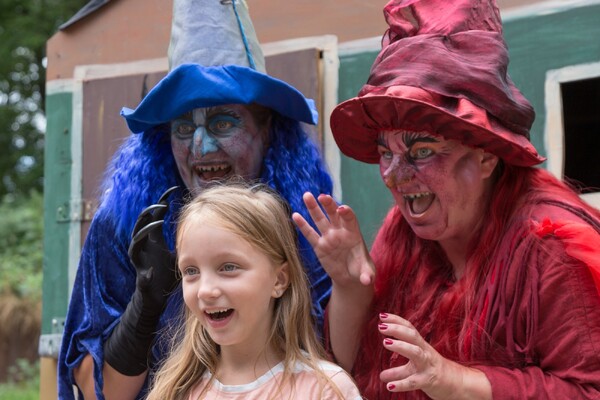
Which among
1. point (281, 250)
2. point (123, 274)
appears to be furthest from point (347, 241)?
Answer: point (123, 274)

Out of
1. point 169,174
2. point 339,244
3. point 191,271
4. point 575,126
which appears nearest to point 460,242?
point 339,244

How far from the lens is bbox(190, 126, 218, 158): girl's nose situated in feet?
8.07

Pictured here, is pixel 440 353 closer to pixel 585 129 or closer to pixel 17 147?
pixel 585 129

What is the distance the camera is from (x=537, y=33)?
3258 mm

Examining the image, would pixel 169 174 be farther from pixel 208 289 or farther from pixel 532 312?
pixel 532 312

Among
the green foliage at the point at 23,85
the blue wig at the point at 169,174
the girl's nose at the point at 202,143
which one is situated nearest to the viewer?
the girl's nose at the point at 202,143

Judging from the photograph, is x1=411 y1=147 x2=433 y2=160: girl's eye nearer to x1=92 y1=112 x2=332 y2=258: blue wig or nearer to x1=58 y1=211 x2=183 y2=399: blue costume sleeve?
x1=92 y1=112 x2=332 y2=258: blue wig

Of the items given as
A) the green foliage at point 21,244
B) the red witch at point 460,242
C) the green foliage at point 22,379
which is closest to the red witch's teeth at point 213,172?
the red witch at point 460,242

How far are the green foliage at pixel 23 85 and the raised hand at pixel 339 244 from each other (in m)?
12.8

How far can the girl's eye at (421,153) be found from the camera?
6.82 feet

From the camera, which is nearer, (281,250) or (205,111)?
(281,250)

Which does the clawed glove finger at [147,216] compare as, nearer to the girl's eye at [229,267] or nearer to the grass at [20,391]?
the girl's eye at [229,267]

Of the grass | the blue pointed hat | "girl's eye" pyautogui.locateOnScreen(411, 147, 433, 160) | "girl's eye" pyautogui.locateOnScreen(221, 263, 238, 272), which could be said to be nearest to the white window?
"girl's eye" pyautogui.locateOnScreen(411, 147, 433, 160)

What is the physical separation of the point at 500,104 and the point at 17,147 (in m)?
14.5
